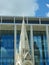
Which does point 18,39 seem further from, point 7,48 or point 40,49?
point 40,49

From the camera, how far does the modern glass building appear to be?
70438mm

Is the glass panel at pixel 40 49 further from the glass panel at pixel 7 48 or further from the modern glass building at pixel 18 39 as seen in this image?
the glass panel at pixel 7 48

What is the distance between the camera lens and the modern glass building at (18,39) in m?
70.4

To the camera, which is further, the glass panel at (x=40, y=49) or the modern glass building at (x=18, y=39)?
the glass panel at (x=40, y=49)

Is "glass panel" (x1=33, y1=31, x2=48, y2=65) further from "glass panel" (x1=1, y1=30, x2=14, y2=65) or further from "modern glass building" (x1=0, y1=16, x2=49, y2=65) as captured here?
"glass panel" (x1=1, y1=30, x2=14, y2=65)

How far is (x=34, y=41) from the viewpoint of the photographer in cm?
7119

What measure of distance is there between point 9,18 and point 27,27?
336cm

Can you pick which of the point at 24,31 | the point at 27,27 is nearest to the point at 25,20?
the point at 27,27

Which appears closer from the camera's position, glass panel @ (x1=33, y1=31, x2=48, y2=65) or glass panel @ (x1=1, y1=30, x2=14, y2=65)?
glass panel @ (x1=1, y1=30, x2=14, y2=65)

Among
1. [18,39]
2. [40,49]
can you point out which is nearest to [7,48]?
[18,39]

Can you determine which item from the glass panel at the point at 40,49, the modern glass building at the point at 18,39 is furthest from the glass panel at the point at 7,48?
the glass panel at the point at 40,49

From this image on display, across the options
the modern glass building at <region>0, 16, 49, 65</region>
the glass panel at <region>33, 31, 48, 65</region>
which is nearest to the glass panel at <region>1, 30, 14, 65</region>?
the modern glass building at <region>0, 16, 49, 65</region>

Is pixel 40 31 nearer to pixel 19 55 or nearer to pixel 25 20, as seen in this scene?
pixel 25 20

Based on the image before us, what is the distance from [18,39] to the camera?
2790 inches
